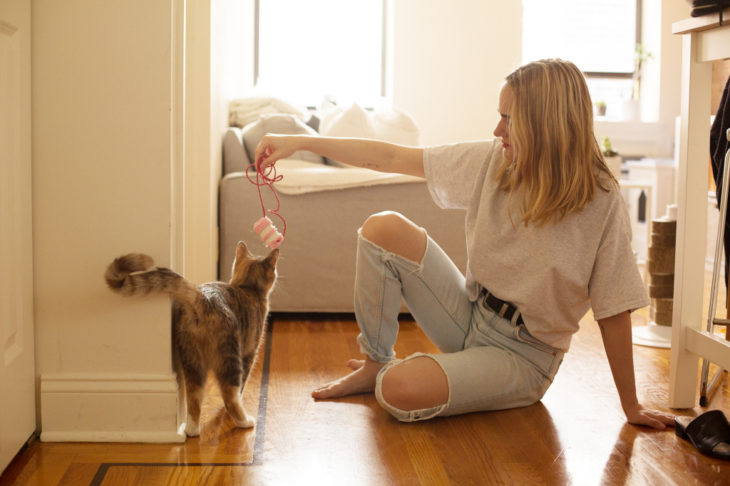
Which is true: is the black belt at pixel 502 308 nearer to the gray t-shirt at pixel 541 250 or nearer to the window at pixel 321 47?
the gray t-shirt at pixel 541 250

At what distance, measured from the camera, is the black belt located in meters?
1.75

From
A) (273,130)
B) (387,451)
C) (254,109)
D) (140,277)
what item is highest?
(254,109)

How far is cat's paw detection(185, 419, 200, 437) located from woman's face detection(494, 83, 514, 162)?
2.85 feet

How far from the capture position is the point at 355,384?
192 centimetres

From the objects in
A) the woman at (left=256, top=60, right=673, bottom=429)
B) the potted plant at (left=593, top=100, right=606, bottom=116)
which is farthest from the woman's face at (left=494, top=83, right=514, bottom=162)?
the potted plant at (left=593, top=100, right=606, bottom=116)

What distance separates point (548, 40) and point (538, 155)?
13.7 ft

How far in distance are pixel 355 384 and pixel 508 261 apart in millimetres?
507

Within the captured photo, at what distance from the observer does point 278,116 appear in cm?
338

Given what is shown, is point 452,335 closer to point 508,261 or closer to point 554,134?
point 508,261

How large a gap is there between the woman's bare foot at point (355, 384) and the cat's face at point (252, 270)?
0.97 feet

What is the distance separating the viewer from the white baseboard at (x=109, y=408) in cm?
155

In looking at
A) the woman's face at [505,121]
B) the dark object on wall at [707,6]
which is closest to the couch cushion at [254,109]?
the woman's face at [505,121]

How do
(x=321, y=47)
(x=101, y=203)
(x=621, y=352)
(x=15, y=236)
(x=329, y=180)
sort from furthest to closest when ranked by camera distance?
(x=321, y=47) < (x=329, y=180) < (x=621, y=352) < (x=101, y=203) < (x=15, y=236)

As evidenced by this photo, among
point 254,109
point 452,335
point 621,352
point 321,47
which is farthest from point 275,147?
point 321,47
